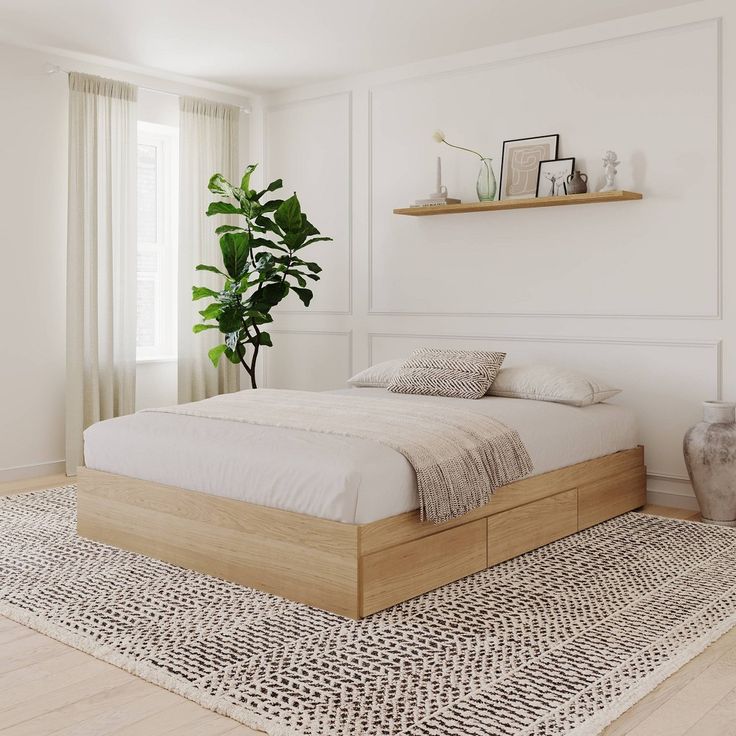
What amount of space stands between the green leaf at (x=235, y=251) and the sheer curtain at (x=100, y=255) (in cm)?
60

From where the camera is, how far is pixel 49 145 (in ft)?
16.9

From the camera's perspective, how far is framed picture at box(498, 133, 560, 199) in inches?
191

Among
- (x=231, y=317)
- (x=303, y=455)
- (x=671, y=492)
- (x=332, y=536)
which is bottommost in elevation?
(x=671, y=492)

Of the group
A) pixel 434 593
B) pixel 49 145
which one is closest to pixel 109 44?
pixel 49 145

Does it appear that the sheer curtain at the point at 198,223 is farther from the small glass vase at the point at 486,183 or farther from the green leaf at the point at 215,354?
the small glass vase at the point at 486,183

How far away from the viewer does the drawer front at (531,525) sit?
3.39 meters

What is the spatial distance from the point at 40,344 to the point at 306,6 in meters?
2.47

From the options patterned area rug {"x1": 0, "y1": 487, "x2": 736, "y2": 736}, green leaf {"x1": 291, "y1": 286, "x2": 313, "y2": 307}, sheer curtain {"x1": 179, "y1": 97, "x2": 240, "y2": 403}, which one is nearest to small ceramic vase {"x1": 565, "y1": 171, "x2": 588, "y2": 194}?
green leaf {"x1": 291, "y1": 286, "x2": 313, "y2": 307}

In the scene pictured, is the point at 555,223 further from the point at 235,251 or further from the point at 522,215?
the point at 235,251

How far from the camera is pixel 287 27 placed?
188 inches

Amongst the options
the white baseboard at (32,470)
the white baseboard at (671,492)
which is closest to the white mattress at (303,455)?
the white baseboard at (671,492)

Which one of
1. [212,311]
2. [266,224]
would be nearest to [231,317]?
[212,311]

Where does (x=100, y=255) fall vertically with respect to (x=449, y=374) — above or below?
above

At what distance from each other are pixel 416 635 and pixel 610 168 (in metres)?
2.87
